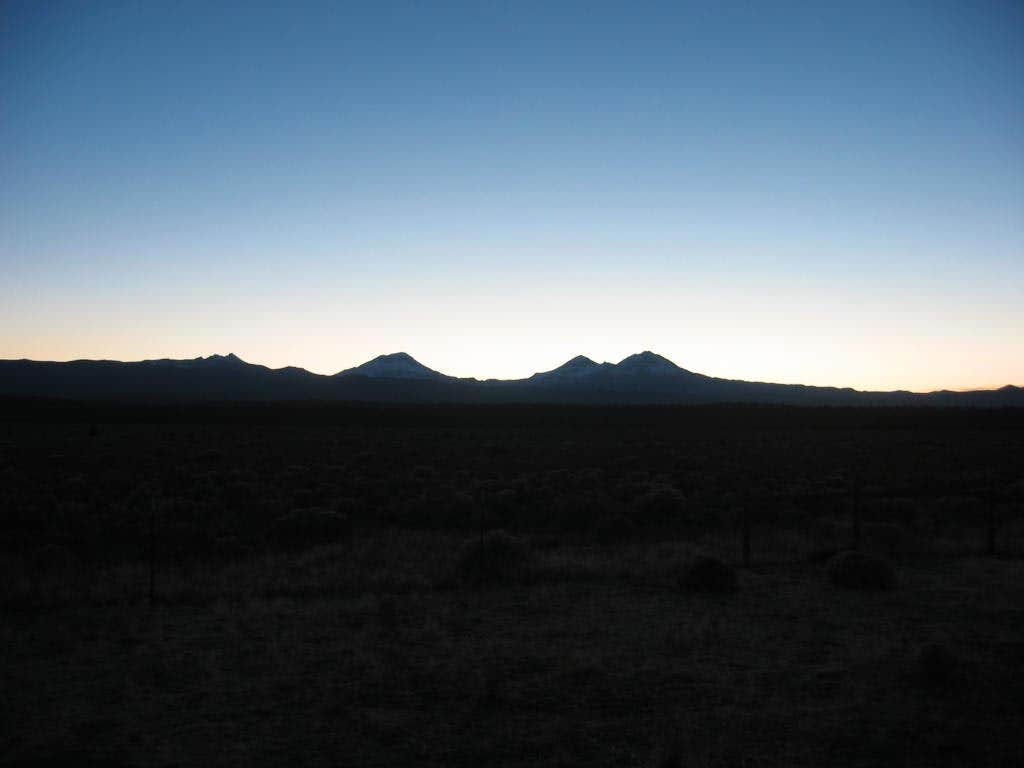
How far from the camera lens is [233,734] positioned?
7.54m

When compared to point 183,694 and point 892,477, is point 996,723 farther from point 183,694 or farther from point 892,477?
point 892,477

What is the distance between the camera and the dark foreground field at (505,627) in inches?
293

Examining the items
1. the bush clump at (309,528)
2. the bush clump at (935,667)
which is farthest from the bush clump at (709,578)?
the bush clump at (309,528)

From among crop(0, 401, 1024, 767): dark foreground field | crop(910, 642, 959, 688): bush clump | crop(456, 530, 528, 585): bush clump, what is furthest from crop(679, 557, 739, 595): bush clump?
crop(910, 642, 959, 688): bush clump

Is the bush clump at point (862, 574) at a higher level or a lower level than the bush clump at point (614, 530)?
higher

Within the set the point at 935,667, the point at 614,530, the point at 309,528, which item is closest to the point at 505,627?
the point at 935,667

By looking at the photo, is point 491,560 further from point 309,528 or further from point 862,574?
point 862,574

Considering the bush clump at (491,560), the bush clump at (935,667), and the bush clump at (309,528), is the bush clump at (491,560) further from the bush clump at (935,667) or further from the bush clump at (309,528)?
the bush clump at (935,667)

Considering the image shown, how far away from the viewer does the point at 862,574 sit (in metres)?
13.6

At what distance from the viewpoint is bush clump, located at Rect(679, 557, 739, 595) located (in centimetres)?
1325

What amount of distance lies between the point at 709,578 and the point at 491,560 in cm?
412

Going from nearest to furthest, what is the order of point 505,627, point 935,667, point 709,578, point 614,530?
point 935,667
point 505,627
point 709,578
point 614,530

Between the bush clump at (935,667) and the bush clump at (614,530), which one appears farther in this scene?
the bush clump at (614,530)

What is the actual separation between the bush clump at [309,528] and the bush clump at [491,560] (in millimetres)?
4938
